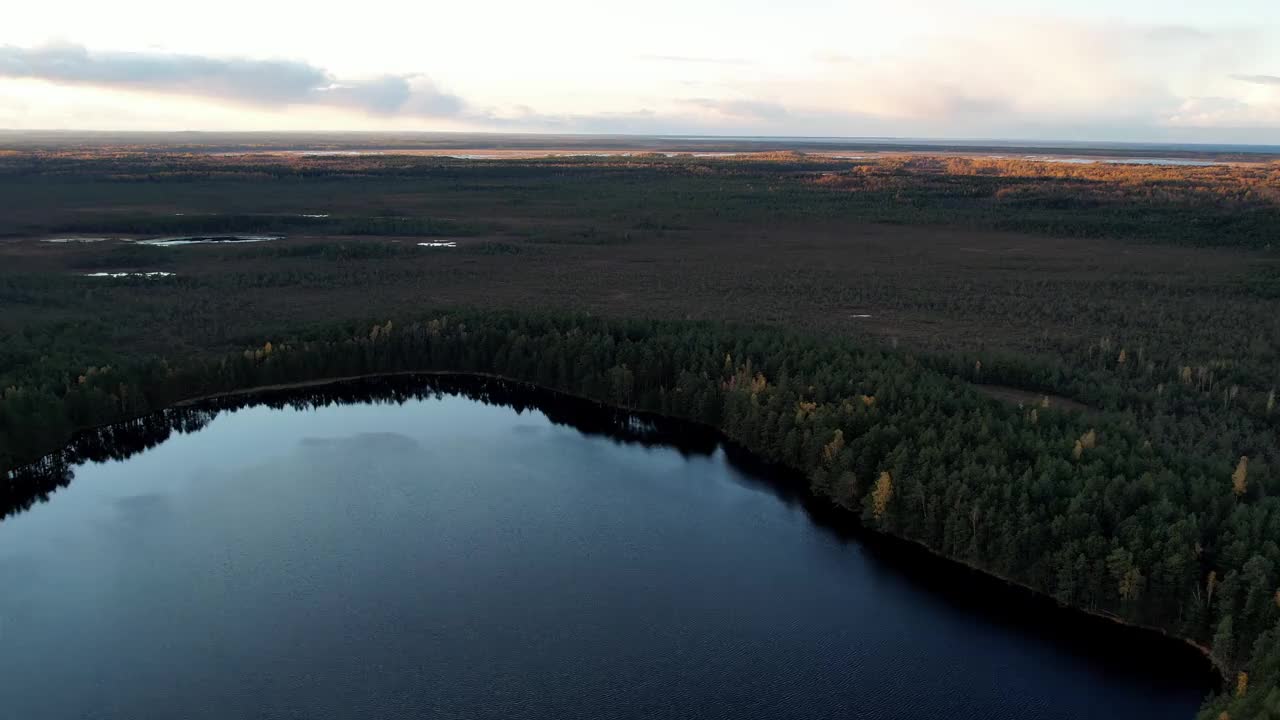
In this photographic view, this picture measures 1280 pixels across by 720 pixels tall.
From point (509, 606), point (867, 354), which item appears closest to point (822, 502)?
point (867, 354)

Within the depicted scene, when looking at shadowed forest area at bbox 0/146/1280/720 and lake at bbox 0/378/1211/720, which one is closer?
lake at bbox 0/378/1211/720

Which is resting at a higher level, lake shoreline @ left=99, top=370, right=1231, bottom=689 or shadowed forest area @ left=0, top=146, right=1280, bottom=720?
shadowed forest area @ left=0, top=146, right=1280, bottom=720

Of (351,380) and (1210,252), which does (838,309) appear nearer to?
(351,380)

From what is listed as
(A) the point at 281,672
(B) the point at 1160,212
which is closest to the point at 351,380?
(A) the point at 281,672

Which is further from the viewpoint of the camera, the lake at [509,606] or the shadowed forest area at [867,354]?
the shadowed forest area at [867,354]

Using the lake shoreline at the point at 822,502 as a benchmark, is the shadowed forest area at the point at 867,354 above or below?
above
